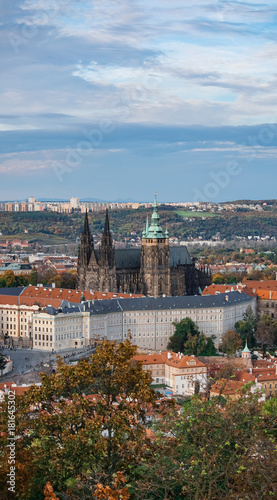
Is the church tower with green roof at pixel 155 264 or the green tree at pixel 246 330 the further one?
the church tower with green roof at pixel 155 264

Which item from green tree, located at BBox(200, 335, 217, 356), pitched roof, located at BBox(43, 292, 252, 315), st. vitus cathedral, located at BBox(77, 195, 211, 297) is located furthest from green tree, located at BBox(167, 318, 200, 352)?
st. vitus cathedral, located at BBox(77, 195, 211, 297)

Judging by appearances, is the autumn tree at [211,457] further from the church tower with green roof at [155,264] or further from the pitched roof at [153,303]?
the church tower with green roof at [155,264]

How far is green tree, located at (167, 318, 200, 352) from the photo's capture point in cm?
9338

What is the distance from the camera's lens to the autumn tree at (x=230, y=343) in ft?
303

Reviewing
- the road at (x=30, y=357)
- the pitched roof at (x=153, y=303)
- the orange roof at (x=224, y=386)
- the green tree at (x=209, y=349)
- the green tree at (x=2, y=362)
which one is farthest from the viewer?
the pitched roof at (x=153, y=303)

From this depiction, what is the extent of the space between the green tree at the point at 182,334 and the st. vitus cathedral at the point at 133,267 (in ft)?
51.5

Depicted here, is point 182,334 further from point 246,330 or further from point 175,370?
point 175,370

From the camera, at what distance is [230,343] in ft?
307

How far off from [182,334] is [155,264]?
61.8 feet

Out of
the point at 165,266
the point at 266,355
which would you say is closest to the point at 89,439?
the point at 266,355

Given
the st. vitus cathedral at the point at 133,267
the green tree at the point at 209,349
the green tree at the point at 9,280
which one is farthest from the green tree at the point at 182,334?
the green tree at the point at 9,280

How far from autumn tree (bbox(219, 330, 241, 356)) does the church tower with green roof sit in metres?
17.0

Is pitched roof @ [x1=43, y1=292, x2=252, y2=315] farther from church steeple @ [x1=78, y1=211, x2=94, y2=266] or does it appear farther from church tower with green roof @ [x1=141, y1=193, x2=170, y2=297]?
church tower with green roof @ [x1=141, y1=193, x2=170, y2=297]

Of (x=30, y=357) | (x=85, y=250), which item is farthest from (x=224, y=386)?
(x=85, y=250)
